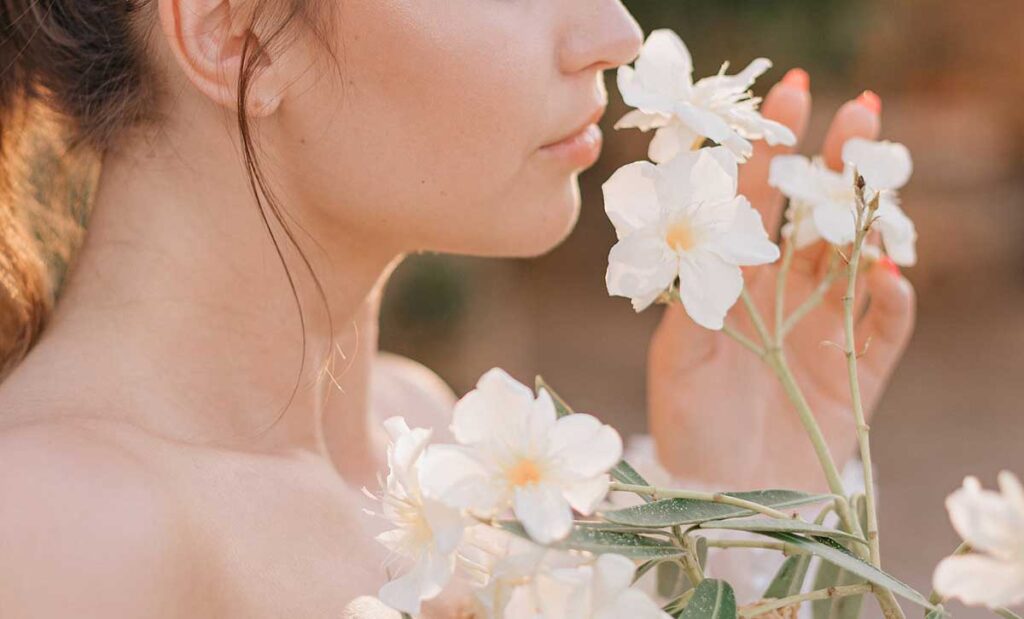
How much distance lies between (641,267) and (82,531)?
423 millimetres

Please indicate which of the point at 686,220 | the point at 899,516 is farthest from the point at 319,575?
the point at 899,516

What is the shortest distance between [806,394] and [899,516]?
8.59 ft

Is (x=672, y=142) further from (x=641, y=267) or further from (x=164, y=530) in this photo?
(x=164, y=530)

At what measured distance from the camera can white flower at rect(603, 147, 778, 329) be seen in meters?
0.85

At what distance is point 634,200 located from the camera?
0.86m

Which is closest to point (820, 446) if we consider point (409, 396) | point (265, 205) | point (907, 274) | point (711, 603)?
point (711, 603)

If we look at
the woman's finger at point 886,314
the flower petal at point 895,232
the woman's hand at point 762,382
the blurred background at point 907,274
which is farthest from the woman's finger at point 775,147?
the blurred background at point 907,274

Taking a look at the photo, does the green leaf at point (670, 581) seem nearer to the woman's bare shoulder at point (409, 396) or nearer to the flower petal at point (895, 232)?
the flower petal at point (895, 232)

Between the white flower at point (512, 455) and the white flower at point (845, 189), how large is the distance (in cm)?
44

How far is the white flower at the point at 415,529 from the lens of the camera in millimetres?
711

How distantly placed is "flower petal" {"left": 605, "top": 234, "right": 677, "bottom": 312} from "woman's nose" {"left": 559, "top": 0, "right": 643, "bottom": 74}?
335mm

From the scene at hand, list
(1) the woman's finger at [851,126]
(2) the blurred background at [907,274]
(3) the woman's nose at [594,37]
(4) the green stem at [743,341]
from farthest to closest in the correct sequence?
1. (2) the blurred background at [907,274]
2. (1) the woman's finger at [851,126]
3. (3) the woman's nose at [594,37]
4. (4) the green stem at [743,341]

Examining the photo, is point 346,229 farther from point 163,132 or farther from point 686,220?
point 686,220

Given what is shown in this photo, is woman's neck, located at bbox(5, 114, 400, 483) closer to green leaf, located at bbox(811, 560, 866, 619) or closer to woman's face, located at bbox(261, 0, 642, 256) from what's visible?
woman's face, located at bbox(261, 0, 642, 256)
